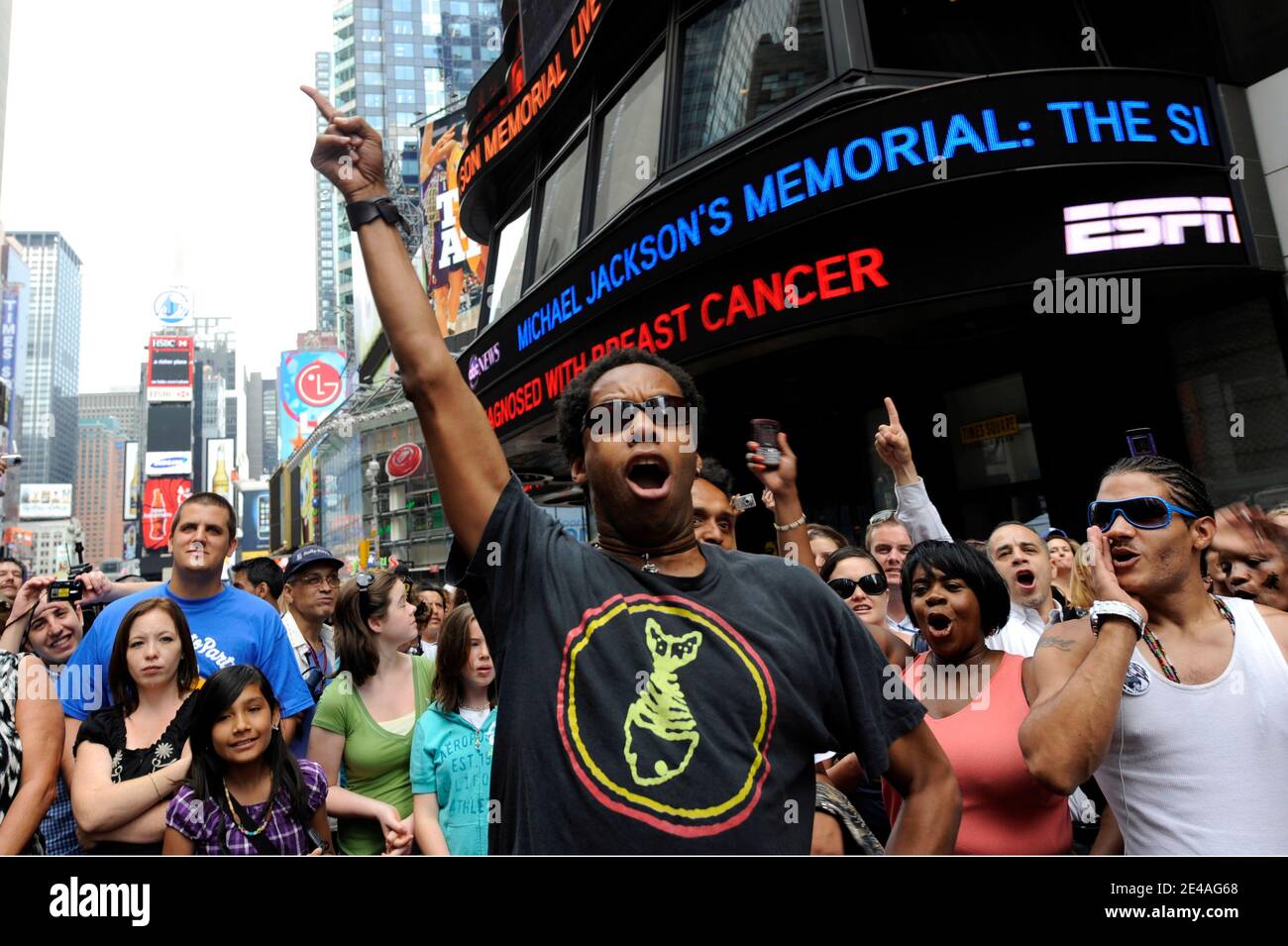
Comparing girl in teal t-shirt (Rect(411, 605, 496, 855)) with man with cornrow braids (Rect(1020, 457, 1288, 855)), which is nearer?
man with cornrow braids (Rect(1020, 457, 1288, 855))

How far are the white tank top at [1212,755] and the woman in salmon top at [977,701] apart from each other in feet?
1.74

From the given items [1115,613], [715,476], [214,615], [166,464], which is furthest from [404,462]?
[166,464]

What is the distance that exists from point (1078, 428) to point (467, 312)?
41149 mm

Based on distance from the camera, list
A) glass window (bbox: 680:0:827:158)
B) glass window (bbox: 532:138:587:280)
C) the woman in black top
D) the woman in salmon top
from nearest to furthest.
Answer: the woman in salmon top < the woman in black top < glass window (bbox: 680:0:827:158) < glass window (bbox: 532:138:587:280)

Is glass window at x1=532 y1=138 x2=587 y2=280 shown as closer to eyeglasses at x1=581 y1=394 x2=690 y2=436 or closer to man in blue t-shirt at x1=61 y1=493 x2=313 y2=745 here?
man in blue t-shirt at x1=61 y1=493 x2=313 y2=745

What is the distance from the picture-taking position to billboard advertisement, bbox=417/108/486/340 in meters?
46.1

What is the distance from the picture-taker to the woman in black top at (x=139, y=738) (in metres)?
3.27

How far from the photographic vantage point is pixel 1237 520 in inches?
132

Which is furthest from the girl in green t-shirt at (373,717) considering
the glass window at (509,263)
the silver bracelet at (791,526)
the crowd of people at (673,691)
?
the glass window at (509,263)

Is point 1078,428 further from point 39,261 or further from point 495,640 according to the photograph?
point 39,261

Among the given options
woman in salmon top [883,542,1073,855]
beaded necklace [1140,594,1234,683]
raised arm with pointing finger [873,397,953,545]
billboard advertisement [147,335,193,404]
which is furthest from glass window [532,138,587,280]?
billboard advertisement [147,335,193,404]

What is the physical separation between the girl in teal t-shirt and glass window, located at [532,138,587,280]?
8.32 m
